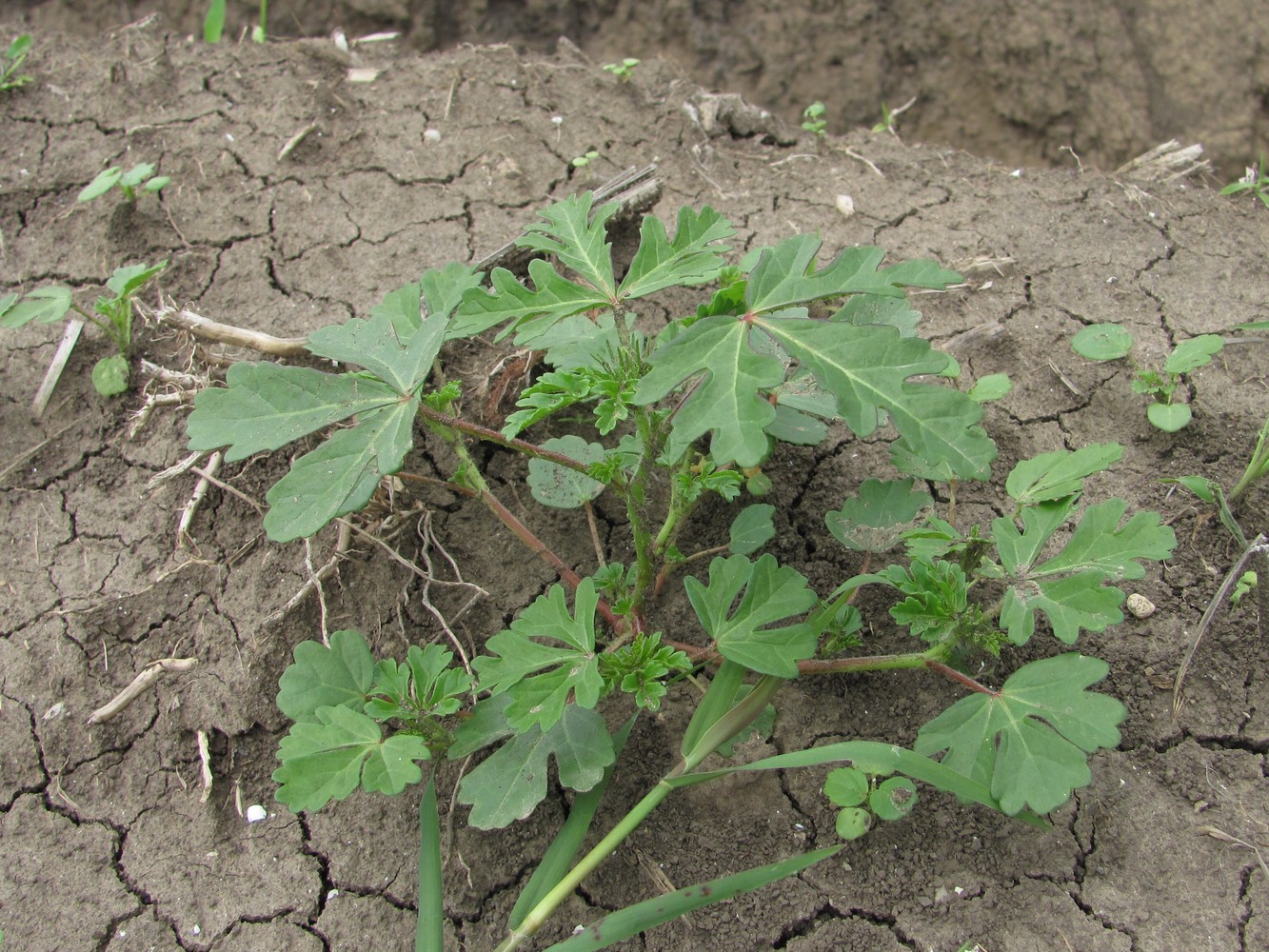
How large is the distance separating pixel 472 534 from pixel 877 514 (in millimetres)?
1100

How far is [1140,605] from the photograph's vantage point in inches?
95.7

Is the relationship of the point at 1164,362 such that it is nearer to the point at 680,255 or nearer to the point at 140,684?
the point at 680,255

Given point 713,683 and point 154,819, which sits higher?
point 713,683

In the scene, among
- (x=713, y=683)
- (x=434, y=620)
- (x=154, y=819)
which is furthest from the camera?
(x=434, y=620)

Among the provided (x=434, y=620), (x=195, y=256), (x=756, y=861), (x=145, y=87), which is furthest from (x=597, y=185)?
(x=756, y=861)

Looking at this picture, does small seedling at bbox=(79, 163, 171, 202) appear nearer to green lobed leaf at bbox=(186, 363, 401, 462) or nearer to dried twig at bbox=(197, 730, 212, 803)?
green lobed leaf at bbox=(186, 363, 401, 462)

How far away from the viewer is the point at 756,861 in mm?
2182

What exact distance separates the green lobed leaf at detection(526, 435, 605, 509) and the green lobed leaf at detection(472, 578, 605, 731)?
1.56 ft

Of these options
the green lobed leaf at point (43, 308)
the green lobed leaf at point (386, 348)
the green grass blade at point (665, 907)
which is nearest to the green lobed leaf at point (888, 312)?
the green lobed leaf at point (386, 348)

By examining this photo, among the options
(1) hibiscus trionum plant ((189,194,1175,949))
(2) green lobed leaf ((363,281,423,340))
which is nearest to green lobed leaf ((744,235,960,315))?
(1) hibiscus trionum plant ((189,194,1175,949))

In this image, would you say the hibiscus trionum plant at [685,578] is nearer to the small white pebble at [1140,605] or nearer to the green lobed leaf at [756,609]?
the green lobed leaf at [756,609]

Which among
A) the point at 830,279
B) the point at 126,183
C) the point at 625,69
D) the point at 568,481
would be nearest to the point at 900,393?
the point at 830,279

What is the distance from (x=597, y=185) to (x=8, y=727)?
232 cm

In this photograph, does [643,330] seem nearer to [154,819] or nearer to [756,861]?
[756,861]
